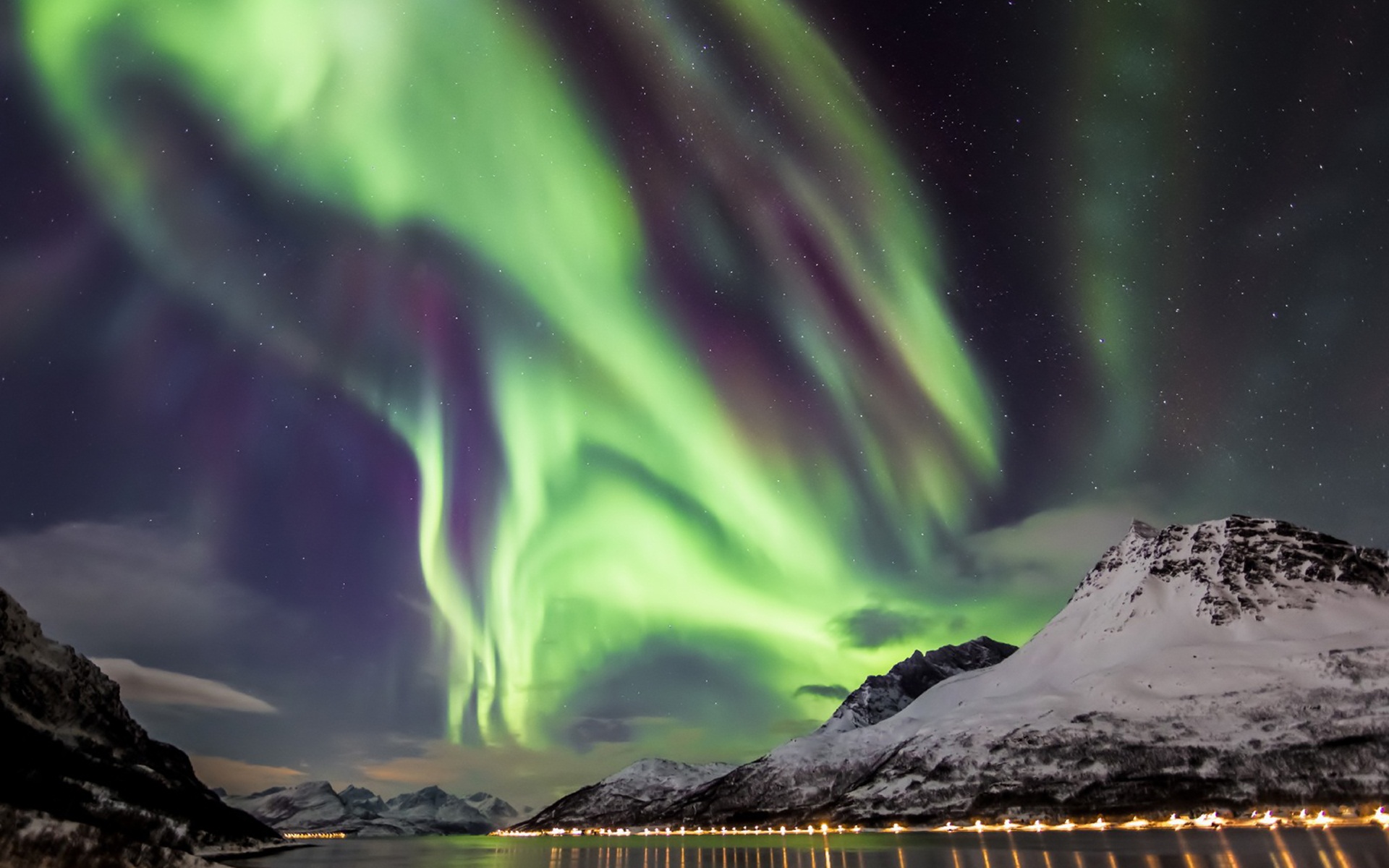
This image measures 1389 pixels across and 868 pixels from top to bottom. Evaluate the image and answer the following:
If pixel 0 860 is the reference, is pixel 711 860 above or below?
above

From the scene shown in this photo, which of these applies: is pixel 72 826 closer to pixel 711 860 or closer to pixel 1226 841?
pixel 711 860

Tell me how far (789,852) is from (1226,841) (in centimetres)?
8978

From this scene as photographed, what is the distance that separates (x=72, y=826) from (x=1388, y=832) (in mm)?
209106

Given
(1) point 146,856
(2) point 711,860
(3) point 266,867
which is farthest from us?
(3) point 266,867

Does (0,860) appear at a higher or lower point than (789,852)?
lower

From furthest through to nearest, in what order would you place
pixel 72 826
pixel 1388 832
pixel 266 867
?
pixel 266 867, pixel 1388 832, pixel 72 826

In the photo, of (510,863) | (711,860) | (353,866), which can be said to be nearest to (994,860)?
(711,860)

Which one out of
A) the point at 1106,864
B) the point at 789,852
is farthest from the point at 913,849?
the point at 1106,864

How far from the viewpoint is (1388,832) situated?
15888cm

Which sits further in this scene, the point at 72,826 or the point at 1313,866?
the point at 1313,866

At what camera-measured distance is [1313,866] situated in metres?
101

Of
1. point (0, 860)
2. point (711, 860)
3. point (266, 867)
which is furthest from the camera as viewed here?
point (266, 867)

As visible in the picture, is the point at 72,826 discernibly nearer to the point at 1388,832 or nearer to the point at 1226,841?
the point at 1226,841

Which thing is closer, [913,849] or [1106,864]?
[1106,864]
